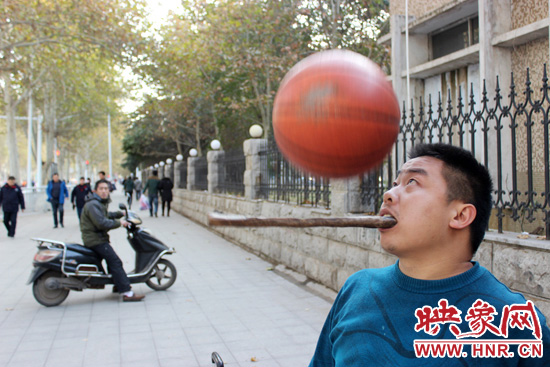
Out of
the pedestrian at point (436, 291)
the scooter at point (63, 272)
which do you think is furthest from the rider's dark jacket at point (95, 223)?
the pedestrian at point (436, 291)

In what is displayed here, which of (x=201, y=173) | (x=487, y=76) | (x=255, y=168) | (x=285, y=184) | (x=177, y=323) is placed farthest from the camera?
(x=201, y=173)

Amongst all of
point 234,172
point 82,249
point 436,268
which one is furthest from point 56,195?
point 436,268

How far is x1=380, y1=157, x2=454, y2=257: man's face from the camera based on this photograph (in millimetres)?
1487

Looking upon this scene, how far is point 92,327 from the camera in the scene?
5.96m

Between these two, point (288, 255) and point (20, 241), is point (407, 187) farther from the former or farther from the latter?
point (20, 241)

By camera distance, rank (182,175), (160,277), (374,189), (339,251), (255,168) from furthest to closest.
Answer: (182,175) → (255,168) → (160,277) → (339,251) → (374,189)

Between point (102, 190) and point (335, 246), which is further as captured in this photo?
point (102, 190)

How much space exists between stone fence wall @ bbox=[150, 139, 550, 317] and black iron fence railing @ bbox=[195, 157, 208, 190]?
177 cm

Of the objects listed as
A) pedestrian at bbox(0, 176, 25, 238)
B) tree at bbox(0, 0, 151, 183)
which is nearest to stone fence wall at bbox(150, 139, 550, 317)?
tree at bbox(0, 0, 151, 183)

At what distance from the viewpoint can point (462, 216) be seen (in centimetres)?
153

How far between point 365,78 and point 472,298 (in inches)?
27.3

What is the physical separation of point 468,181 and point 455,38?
706 cm

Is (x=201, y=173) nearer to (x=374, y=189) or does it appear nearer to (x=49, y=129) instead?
(x=374, y=189)

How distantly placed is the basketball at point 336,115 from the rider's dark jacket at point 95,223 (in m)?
6.08
